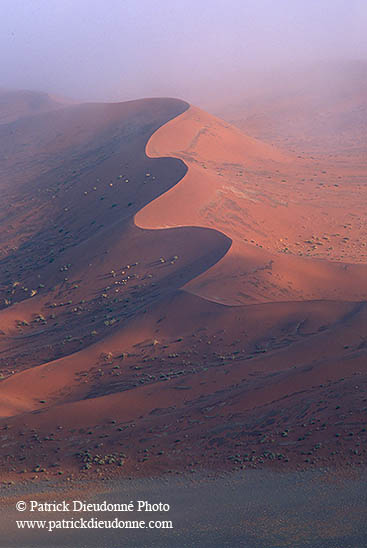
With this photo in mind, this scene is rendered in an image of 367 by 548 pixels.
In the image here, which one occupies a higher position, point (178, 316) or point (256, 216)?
point (256, 216)

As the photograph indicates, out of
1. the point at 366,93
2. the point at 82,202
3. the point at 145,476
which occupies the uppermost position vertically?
the point at 366,93

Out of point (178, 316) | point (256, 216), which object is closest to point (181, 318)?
point (178, 316)

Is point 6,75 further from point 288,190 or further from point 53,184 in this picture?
point 288,190

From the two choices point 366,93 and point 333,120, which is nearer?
point 333,120

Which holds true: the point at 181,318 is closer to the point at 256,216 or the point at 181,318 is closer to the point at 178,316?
the point at 178,316

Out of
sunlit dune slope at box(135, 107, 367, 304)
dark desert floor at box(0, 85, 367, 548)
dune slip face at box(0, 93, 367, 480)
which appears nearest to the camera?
dark desert floor at box(0, 85, 367, 548)

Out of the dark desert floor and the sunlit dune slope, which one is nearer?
the dark desert floor

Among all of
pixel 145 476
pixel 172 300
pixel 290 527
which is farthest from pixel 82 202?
pixel 290 527

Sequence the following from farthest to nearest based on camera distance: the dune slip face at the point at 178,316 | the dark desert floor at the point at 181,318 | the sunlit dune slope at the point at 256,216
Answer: the sunlit dune slope at the point at 256,216
the dune slip face at the point at 178,316
the dark desert floor at the point at 181,318
